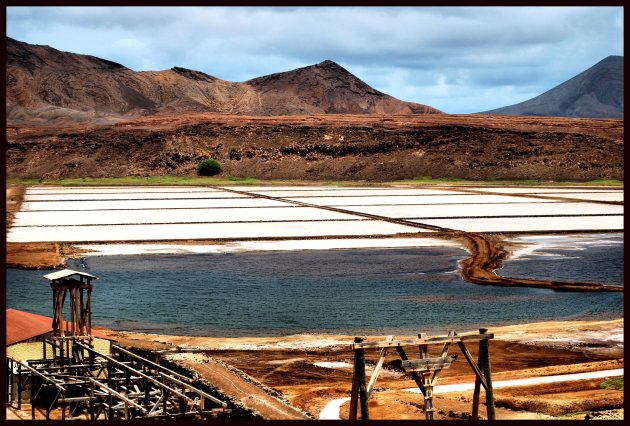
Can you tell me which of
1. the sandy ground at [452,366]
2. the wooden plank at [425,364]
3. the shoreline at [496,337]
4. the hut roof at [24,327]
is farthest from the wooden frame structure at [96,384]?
the wooden plank at [425,364]

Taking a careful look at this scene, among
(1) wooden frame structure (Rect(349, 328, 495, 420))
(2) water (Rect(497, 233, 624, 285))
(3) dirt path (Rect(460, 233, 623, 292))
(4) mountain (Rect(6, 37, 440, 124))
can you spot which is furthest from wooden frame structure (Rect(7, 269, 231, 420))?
(4) mountain (Rect(6, 37, 440, 124))

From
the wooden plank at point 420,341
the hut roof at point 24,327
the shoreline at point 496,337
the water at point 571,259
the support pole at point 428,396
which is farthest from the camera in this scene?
the water at point 571,259

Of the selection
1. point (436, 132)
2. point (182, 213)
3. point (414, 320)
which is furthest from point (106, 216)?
point (436, 132)

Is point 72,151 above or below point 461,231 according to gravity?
above

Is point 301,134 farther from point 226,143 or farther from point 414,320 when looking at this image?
point 414,320

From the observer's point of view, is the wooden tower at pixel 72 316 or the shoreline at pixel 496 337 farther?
the shoreline at pixel 496 337

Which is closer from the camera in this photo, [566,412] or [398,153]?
[566,412]

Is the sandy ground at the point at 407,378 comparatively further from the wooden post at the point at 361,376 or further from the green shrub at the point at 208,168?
the green shrub at the point at 208,168
